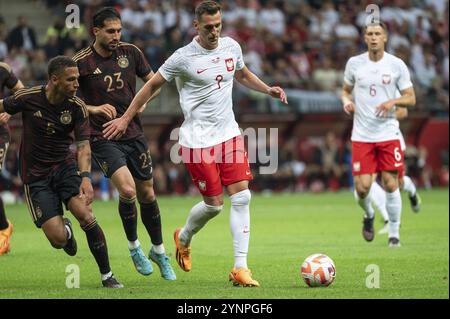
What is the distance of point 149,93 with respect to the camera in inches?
404

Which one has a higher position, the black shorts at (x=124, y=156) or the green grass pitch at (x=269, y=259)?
the black shorts at (x=124, y=156)

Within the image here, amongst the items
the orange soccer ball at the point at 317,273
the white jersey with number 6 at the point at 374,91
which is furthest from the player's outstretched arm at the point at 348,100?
the orange soccer ball at the point at 317,273

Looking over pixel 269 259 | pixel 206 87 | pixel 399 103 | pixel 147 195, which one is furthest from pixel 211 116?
pixel 399 103

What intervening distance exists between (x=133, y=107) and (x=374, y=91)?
5.04 meters

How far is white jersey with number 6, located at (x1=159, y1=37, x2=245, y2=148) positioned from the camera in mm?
10320

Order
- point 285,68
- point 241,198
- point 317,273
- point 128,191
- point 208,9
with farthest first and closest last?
point 285,68 → point 128,191 → point 241,198 → point 208,9 → point 317,273

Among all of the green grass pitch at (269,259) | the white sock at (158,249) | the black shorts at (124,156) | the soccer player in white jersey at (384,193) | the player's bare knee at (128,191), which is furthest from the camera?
the soccer player in white jersey at (384,193)

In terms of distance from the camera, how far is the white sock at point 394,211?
46.5 ft

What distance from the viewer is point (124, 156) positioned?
35.8 ft

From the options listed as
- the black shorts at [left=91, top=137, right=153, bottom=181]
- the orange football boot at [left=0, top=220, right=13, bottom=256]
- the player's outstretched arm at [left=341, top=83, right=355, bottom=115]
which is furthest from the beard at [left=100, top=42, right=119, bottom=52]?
the player's outstretched arm at [left=341, top=83, right=355, bottom=115]

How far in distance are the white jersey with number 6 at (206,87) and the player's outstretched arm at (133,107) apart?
106 millimetres

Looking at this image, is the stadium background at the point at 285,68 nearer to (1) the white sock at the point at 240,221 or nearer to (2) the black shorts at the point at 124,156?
(2) the black shorts at the point at 124,156

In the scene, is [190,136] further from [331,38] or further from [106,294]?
[331,38]

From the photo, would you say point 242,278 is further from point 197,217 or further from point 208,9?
point 208,9
